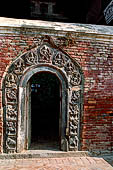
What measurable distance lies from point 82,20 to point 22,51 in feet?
16.7

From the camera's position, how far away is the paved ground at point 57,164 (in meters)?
3.80

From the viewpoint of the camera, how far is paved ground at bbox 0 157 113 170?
3.80m

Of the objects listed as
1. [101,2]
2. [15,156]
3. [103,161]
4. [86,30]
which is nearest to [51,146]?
[15,156]

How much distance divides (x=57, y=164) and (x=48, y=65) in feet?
8.48

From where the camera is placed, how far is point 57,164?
3.96 m

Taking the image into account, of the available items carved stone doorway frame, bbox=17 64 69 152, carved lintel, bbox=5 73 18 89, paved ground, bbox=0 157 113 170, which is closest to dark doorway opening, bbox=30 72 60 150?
carved stone doorway frame, bbox=17 64 69 152

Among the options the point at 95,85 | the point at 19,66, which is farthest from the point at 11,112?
the point at 95,85

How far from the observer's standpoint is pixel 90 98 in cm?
444

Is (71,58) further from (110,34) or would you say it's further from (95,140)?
(95,140)

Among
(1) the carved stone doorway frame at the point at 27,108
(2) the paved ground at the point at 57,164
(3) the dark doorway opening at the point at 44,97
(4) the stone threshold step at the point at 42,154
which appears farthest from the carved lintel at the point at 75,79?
(3) the dark doorway opening at the point at 44,97

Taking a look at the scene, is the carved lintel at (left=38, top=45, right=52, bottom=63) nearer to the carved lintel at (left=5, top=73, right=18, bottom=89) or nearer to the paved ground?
the carved lintel at (left=5, top=73, right=18, bottom=89)

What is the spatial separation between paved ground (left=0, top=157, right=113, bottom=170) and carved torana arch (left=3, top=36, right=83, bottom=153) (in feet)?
1.05

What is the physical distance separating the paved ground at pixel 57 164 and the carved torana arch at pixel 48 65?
321 mm

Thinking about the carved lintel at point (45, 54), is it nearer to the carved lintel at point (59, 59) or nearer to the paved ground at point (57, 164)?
the carved lintel at point (59, 59)
